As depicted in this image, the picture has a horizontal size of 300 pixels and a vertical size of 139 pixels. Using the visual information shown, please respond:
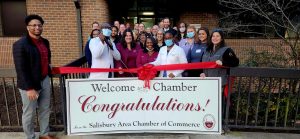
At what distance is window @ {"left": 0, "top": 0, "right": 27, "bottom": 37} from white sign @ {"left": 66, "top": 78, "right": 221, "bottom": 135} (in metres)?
6.04

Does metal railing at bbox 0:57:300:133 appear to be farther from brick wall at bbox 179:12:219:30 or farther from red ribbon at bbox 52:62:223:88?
brick wall at bbox 179:12:219:30

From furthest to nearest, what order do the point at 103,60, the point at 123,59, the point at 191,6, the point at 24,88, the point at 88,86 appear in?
the point at 191,6, the point at 123,59, the point at 103,60, the point at 88,86, the point at 24,88

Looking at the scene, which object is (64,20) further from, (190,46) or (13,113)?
(190,46)

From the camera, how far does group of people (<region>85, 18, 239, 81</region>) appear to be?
4414 mm

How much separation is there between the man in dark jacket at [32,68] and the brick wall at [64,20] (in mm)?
4920

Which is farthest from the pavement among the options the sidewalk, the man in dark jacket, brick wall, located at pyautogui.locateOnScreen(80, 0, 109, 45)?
brick wall, located at pyautogui.locateOnScreen(80, 0, 109, 45)

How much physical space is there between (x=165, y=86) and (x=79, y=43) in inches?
210

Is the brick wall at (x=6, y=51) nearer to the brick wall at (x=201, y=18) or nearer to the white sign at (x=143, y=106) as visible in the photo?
the brick wall at (x=201, y=18)

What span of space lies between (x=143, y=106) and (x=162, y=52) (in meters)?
0.90

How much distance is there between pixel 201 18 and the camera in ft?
32.1

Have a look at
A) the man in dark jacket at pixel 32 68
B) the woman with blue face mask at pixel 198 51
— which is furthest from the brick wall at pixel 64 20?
the man in dark jacket at pixel 32 68

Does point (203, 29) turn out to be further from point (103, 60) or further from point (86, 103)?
point (86, 103)

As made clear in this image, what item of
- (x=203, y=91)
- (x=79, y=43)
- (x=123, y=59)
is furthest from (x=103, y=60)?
(x=79, y=43)

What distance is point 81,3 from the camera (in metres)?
8.83
